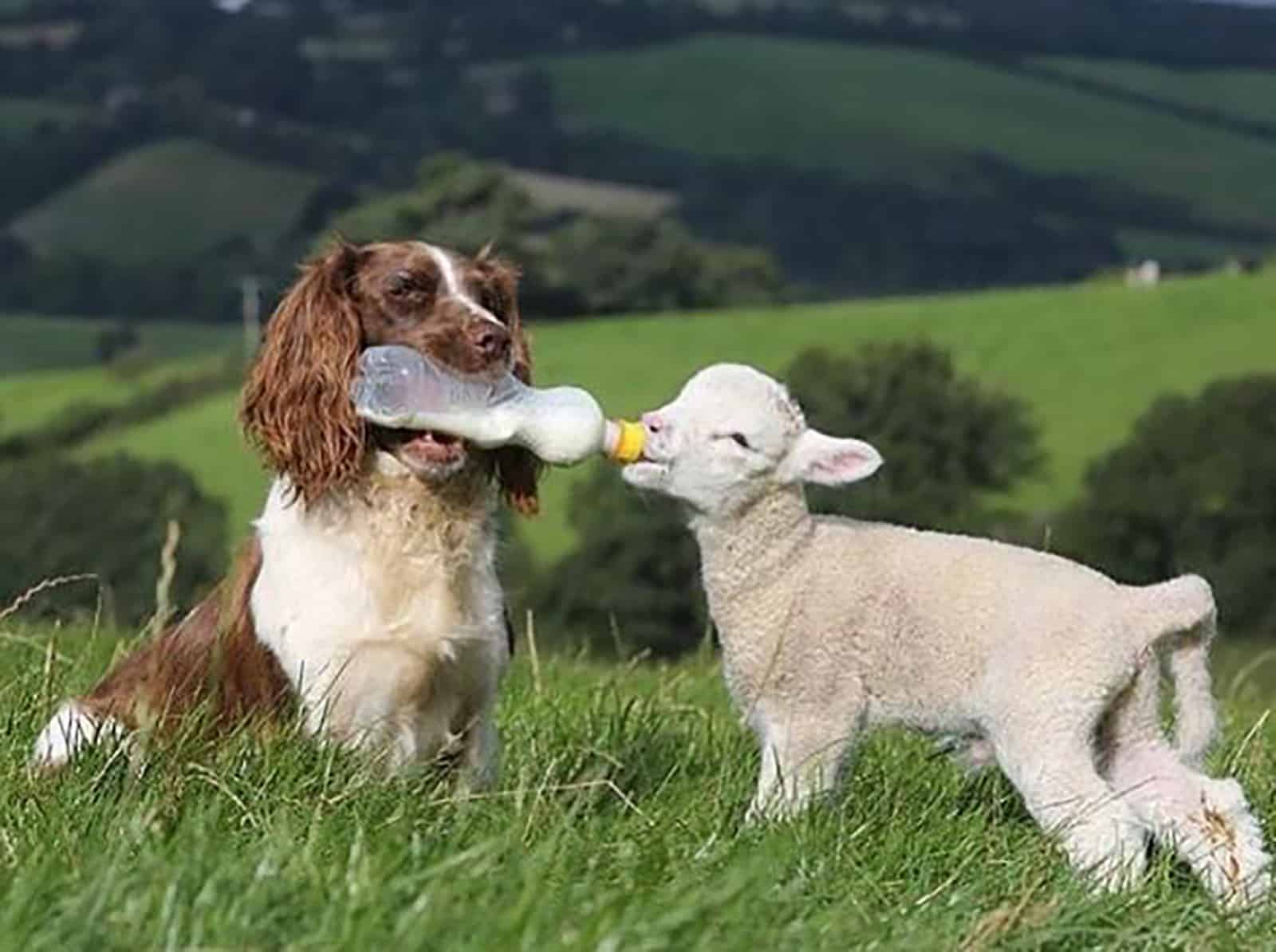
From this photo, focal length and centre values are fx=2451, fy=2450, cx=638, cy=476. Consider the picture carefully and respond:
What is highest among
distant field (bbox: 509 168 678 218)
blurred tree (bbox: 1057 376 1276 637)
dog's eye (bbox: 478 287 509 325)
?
dog's eye (bbox: 478 287 509 325)

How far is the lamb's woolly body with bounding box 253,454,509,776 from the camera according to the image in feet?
22.0

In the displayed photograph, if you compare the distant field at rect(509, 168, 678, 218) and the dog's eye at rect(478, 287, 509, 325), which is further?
the distant field at rect(509, 168, 678, 218)

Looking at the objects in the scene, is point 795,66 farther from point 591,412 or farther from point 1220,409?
point 591,412

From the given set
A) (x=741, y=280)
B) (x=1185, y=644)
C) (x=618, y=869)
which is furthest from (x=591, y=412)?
(x=741, y=280)

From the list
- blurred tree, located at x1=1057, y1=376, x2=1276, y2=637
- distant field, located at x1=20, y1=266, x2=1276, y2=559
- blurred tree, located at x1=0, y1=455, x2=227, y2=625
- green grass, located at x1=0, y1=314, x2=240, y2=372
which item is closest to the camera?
blurred tree, located at x1=0, y1=455, x2=227, y2=625

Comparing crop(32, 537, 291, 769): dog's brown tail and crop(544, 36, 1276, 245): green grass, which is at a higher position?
crop(32, 537, 291, 769): dog's brown tail

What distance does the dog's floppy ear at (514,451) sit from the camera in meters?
7.13

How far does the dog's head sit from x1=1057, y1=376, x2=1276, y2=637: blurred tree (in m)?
47.8

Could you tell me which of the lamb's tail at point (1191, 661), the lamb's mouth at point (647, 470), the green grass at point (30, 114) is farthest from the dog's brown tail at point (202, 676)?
the green grass at point (30, 114)

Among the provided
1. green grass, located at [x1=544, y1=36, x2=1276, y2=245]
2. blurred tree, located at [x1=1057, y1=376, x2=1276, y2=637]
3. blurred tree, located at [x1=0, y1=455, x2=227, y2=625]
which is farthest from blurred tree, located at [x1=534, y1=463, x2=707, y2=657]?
green grass, located at [x1=544, y1=36, x2=1276, y2=245]

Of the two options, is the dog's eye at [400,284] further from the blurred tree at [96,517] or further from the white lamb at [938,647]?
the blurred tree at [96,517]

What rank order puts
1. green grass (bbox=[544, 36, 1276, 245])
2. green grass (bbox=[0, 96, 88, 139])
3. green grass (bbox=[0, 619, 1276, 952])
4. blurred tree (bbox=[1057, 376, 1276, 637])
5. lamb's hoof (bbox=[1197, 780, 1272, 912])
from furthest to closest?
green grass (bbox=[0, 96, 88, 139]) → green grass (bbox=[544, 36, 1276, 245]) → blurred tree (bbox=[1057, 376, 1276, 637]) → lamb's hoof (bbox=[1197, 780, 1272, 912]) → green grass (bbox=[0, 619, 1276, 952])

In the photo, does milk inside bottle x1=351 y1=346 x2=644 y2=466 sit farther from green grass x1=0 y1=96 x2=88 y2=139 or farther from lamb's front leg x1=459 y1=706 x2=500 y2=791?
green grass x1=0 y1=96 x2=88 y2=139

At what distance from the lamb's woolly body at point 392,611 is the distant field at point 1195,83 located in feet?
386
